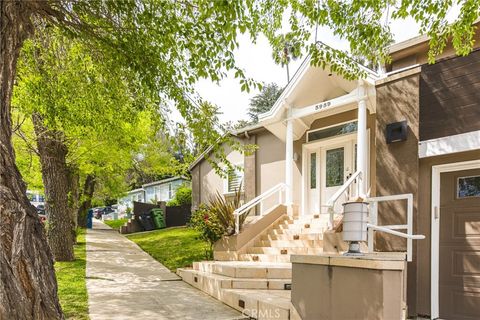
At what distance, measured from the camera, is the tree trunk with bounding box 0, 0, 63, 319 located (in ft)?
10.4

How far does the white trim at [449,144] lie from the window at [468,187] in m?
0.50

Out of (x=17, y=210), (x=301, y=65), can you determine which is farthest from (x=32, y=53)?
(x=301, y=65)

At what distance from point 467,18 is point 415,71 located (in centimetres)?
160

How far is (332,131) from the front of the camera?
10312 millimetres

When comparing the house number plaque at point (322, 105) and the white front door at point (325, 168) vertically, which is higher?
the house number plaque at point (322, 105)

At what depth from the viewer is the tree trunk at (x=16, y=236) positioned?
124 inches

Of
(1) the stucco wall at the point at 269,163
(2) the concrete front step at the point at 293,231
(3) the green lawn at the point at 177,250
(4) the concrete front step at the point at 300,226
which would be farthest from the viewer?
(1) the stucco wall at the point at 269,163

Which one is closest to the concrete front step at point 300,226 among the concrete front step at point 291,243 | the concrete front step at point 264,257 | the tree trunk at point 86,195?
the concrete front step at point 291,243

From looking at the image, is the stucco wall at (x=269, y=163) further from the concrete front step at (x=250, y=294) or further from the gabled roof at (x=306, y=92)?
the concrete front step at (x=250, y=294)

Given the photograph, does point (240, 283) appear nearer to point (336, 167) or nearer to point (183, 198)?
point (336, 167)

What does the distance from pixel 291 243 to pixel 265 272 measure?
1.86 meters

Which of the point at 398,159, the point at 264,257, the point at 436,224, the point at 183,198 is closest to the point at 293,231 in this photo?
the point at 264,257

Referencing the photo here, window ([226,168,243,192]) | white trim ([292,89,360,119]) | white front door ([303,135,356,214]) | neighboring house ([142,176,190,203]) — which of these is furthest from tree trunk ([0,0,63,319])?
neighboring house ([142,176,190,203])

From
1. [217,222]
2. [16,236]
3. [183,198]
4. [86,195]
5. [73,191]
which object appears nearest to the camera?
[16,236]
